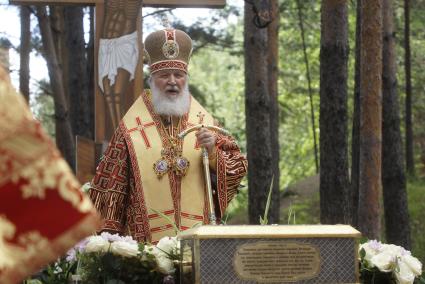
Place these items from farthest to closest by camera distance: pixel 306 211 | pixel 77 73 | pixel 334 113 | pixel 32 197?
pixel 306 211 → pixel 77 73 → pixel 334 113 → pixel 32 197

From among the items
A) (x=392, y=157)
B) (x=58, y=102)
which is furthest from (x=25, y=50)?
(x=392, y=157)

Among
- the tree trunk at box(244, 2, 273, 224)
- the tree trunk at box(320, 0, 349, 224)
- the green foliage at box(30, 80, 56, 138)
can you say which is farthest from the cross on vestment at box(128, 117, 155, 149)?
the green foliage at box(30, 80, 56, 138)

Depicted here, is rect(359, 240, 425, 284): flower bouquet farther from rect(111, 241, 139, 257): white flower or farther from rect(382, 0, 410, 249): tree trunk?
rect(382, 0, 410, 249): tree trunk

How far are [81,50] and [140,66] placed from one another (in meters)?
7.42

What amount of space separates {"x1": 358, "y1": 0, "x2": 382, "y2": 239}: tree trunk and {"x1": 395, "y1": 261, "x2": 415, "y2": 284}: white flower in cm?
600

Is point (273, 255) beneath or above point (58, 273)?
above

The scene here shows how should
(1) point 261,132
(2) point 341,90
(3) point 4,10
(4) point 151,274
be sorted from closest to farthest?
(4) point 151,274
(2) point 341,90
(1) point 261,132
(3) point 4,10

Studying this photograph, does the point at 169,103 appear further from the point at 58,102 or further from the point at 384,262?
the point at 58,102

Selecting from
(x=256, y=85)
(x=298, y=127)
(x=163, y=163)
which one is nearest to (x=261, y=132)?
(x=256, y=85)

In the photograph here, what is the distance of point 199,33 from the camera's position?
72.8 ft

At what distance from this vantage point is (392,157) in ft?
51.1

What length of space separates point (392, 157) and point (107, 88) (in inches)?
274

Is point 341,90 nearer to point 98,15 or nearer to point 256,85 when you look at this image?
point 256,85

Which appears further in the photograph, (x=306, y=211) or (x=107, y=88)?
(x=306, y=211)
